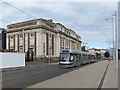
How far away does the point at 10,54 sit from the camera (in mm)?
28531

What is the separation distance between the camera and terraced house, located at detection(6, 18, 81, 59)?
52.1 meters

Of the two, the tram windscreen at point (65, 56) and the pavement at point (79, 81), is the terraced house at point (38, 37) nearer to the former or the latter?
the tram windscreen at point (65, 56)

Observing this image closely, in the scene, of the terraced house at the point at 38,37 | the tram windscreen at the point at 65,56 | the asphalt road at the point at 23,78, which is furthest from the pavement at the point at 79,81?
the terraced house at the point at 38,37

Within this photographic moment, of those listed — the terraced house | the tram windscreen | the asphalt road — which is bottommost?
the asphalt road

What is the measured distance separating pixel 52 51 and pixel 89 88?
52554mm

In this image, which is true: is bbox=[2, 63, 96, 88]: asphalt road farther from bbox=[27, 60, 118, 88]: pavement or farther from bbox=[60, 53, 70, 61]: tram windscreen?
bbox=[60, 53, 70, 61]: tram windscreen

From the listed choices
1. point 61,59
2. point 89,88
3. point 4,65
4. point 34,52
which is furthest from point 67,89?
point 34,52

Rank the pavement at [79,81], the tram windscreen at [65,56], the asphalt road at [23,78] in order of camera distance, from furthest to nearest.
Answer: the tram windscreen at [65,56], the asphalt road at [23,78], the pavement at [79,81]

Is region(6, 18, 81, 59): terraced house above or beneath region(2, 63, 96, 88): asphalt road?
above

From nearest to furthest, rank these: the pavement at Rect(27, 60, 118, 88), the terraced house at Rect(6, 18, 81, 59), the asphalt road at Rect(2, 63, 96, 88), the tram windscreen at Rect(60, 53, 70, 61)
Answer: the pavement at Rect(27, 60, 118, 88) → the asphalt road at Rect(2, 63, 96, 88) → the tram windscreen at Rect(60, 53, 70, 61) → the terraced house at Rect(6, 18, 81, 59)

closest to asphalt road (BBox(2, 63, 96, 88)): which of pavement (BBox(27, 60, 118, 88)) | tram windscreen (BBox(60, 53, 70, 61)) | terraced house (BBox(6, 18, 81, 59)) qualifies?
pavement (BBox(27, 60, 118, 88))

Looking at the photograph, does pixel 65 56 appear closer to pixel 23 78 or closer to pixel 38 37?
pixel 23 78

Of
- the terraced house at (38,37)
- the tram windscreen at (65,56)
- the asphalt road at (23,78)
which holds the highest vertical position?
the terraced house at (38,37)

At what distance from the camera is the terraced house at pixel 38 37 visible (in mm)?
52094
